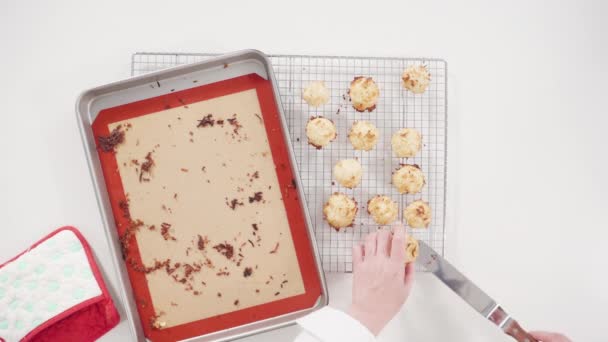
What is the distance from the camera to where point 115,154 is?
4.08ft

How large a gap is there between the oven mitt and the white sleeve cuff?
0.60m

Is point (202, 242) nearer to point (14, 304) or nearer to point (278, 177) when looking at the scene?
point (278, 177)

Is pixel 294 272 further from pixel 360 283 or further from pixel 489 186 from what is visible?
pixel 489 186

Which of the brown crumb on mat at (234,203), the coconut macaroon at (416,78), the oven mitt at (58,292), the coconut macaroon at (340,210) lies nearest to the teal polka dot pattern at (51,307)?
the oven mitt at (58,292)

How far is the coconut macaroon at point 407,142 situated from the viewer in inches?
47.2

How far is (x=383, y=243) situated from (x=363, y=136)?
280 millimetres

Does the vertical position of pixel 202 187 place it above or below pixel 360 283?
above

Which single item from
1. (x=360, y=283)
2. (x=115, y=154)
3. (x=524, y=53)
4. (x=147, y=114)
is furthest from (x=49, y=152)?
(x=524, y=53)

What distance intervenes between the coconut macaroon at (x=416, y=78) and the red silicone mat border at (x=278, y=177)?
364mm

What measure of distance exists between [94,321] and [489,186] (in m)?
1.20

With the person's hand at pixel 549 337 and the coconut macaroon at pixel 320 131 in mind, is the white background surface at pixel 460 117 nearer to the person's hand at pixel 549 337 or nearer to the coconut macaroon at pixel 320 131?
the person's hand at pixel 549 337

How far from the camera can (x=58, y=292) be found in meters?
1.27

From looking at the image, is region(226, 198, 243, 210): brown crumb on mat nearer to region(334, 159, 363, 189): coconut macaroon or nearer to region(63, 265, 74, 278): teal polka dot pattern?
region(334, 159, 363, 189): coconut macaroon

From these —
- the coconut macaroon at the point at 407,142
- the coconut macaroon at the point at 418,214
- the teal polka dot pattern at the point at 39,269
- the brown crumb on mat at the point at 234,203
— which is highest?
the coconut macaroon at the point at 407,142
